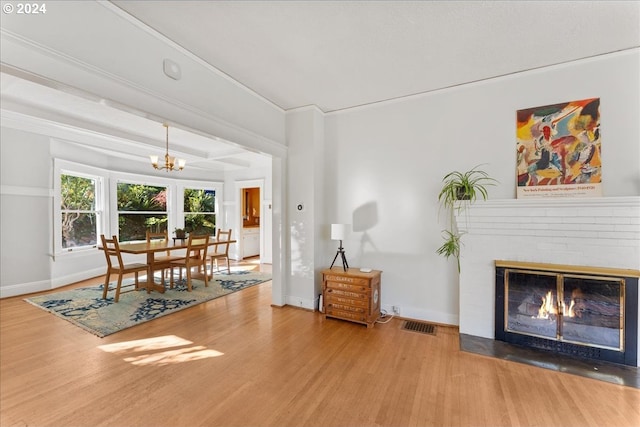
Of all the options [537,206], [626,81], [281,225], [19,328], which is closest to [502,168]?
[537,206]

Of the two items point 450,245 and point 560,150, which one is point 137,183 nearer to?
point 450,245

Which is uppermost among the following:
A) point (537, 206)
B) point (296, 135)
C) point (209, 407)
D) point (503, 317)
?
point (296, 135)

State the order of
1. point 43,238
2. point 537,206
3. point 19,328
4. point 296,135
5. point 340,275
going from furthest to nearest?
point 43,238
point 296,135
point 340,275
point 19,328
point 537,206

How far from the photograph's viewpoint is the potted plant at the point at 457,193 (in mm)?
2883

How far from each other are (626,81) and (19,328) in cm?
667

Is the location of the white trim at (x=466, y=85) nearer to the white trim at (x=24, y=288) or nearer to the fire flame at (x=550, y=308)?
the fire flame at (x=550, y=308)

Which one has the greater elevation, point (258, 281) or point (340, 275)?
point (340, 275)

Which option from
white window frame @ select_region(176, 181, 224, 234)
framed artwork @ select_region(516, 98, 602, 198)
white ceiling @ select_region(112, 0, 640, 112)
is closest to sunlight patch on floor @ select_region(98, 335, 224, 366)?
white ceiling @ select_region(112, 0, 640, 112)

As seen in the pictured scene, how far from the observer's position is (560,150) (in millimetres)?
2643

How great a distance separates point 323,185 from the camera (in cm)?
388

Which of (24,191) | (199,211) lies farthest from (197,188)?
(24,191)

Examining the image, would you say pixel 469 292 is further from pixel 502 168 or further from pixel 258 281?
pixel 258 281

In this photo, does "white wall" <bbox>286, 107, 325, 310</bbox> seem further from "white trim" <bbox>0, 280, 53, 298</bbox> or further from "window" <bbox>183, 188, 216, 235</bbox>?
"window" <bbox>183, 188, 216, 235</bbox>

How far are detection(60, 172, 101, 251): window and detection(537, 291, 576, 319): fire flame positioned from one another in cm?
714
